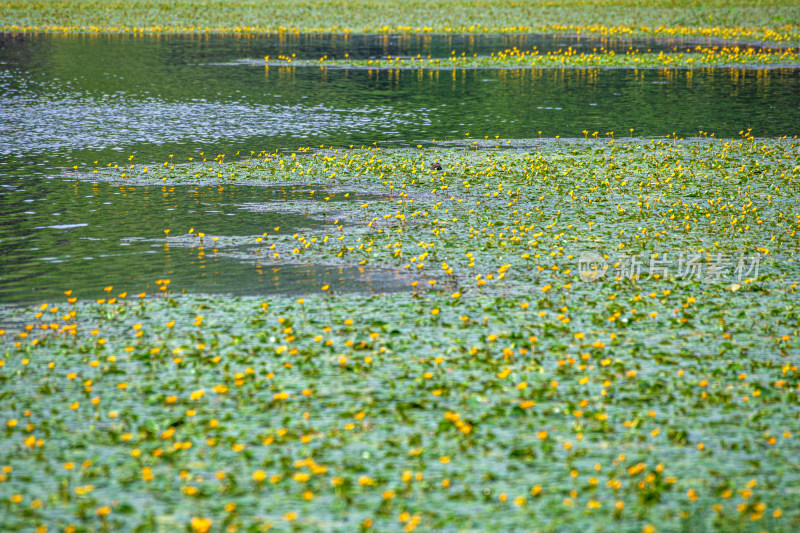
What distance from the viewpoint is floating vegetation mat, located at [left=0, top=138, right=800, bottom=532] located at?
7.82 metres

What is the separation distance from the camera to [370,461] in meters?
8.55

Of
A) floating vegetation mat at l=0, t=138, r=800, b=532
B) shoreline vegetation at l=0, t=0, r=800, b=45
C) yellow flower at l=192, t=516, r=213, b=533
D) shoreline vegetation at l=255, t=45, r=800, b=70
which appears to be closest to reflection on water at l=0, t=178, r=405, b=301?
floating vegetation mat at l=0, t=138, r=800, b=532

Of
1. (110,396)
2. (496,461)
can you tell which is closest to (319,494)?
(496,461)

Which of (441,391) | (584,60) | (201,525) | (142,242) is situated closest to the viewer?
(201,525)

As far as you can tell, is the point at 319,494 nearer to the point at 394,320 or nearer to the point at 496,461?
the point at 496,461

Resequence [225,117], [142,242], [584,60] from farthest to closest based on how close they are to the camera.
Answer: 1. [584,60]
2. [225,117]
3. [142,242]

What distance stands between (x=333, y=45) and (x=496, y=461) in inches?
2008

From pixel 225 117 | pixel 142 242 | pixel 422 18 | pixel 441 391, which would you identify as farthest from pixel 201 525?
pixel 422 18

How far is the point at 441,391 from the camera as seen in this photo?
32.8 feet

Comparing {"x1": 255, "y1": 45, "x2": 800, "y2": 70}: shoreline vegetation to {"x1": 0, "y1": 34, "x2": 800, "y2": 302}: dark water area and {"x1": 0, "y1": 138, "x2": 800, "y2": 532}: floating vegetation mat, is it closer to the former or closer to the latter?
{"x1": 0, "y1": 34, "x2": 800, "y2": 302}: dark water area

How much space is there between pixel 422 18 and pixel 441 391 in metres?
62.2

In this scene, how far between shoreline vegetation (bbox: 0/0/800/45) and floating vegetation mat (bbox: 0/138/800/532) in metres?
46.9

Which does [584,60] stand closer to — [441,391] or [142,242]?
[142,242]

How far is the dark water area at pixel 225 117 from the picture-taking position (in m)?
15.5
